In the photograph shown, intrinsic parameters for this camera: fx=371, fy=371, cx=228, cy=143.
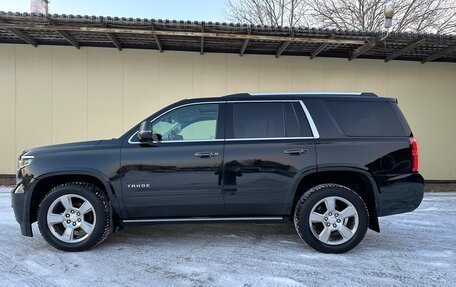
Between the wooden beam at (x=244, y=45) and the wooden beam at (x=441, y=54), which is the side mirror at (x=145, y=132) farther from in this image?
the wooden beam at (x=441, y=54)

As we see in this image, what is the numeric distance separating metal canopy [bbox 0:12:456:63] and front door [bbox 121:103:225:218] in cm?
416

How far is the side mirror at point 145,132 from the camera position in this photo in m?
4.26

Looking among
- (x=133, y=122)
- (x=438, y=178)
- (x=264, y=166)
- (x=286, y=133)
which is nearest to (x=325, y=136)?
(x=286, y=133)

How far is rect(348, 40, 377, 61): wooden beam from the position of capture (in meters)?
8.39

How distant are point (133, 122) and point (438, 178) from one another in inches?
332

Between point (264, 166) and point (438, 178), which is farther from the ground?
point (264, 166)

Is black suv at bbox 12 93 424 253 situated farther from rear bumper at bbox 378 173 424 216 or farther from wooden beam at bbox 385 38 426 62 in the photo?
wooden beam at bbox 385 38 426 62

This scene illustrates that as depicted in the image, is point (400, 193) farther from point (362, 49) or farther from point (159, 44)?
point (159, 44)

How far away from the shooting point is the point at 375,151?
14.3 ft

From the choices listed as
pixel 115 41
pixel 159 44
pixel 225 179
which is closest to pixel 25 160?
pixel 225 179

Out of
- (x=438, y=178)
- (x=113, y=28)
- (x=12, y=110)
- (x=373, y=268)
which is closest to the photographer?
(x=373, y=268)

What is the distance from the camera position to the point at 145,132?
14.0 feet

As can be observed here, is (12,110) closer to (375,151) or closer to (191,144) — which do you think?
(191,144)

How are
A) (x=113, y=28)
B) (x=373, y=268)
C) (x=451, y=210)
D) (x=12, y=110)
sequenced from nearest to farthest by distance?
(x=373, y=268) < (x=451, y=210) < (x=113, y=28) < (x=12, y=110)
